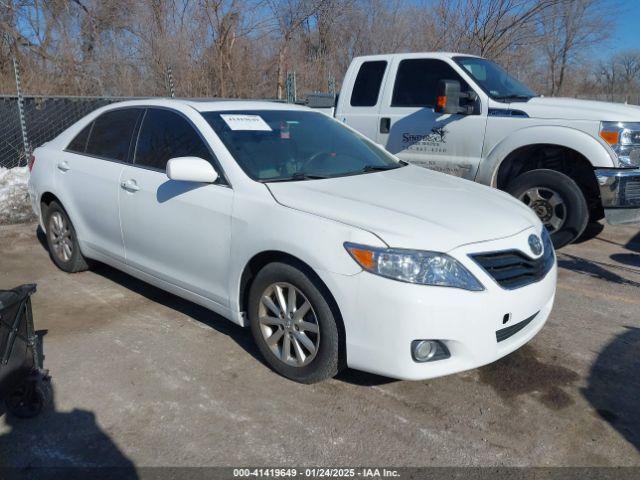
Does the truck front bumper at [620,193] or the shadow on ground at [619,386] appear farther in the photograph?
the truck front bumper at [620,193]

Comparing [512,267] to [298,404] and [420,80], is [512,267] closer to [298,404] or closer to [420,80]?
[298,404]

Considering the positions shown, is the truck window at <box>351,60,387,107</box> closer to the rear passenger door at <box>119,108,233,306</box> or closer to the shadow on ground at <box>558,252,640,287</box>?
the shadow on ground at <box>558,252,640,287</box>

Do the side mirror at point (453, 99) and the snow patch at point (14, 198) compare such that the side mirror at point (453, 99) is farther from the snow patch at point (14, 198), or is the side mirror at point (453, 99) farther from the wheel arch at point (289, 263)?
the snow patch at point (14, 198)

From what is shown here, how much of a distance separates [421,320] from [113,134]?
3.12m

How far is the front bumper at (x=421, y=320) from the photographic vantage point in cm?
284

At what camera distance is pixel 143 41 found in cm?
1488

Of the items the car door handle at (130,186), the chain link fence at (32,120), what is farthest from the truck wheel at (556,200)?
the chain link fence at (32,120)

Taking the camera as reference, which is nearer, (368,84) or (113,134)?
(113,134)

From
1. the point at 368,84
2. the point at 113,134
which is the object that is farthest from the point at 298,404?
the point at 368,84

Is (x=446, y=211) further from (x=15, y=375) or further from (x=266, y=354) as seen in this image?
(x=15, y=375)

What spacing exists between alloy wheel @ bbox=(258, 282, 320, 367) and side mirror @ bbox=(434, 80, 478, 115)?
144 inches

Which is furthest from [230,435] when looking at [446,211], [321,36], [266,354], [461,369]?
[321,36]

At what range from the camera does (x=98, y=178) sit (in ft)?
15.0

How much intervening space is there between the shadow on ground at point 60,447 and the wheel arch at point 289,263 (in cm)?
108
